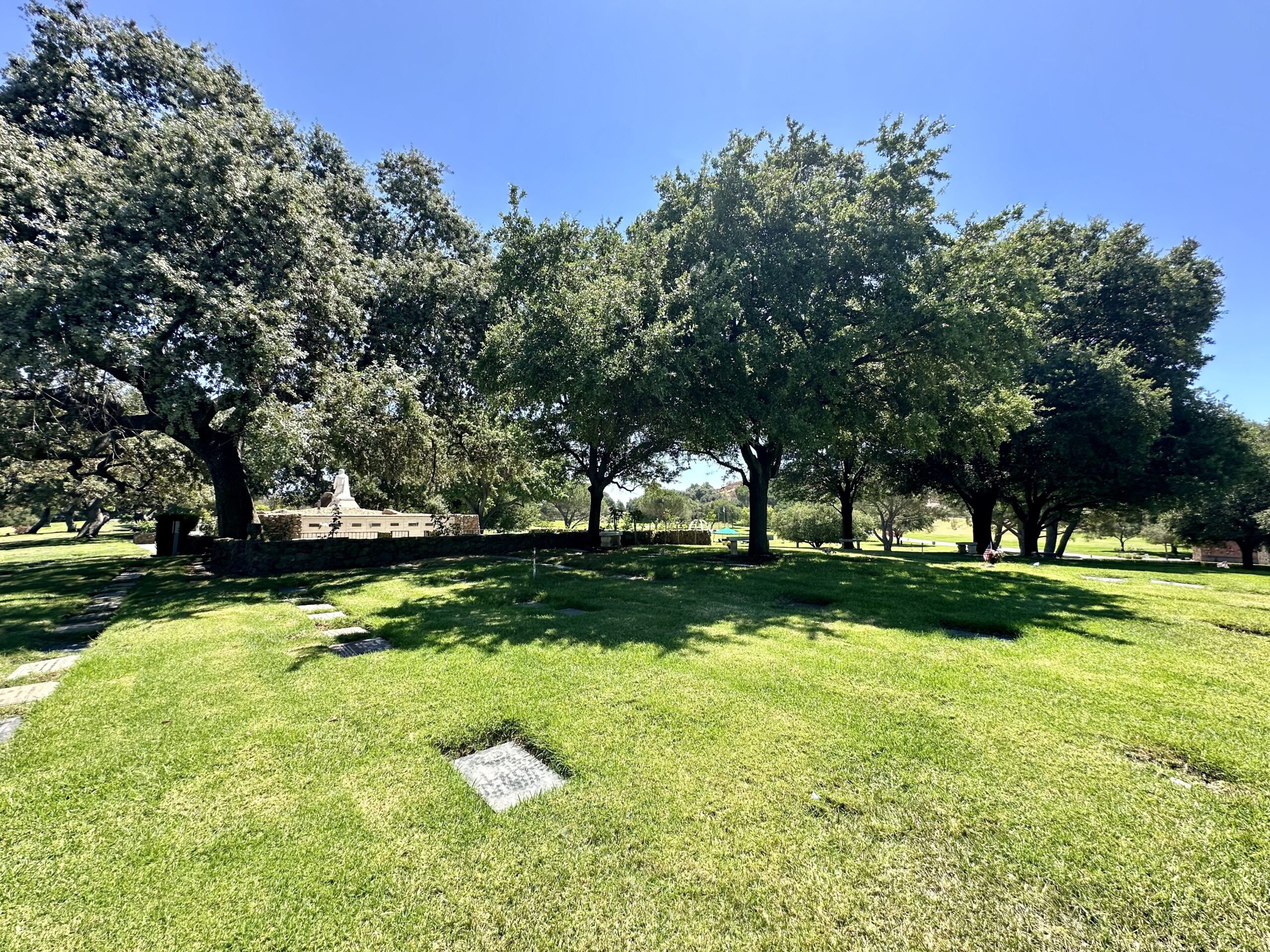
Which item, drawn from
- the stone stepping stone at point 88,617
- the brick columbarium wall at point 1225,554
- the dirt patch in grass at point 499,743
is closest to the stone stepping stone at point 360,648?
the dirt patch in grass at point 499,743

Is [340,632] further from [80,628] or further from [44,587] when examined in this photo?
[44,587]

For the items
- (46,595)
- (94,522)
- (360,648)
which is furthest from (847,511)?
(94,522)

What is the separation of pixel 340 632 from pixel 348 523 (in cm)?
1667

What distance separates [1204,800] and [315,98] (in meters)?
21.7

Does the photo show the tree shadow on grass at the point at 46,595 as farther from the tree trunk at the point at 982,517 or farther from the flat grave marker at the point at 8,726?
the tree trunk at the point at 982,517

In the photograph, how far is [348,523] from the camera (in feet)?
67.5

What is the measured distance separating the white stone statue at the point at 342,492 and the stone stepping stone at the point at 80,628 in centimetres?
1841

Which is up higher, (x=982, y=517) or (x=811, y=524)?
(x=982, y=517)

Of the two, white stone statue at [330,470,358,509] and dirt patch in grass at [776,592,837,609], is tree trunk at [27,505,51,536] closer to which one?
white stone statue at [330,470,358,509]

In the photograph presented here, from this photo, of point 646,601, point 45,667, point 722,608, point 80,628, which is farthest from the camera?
point 646,601

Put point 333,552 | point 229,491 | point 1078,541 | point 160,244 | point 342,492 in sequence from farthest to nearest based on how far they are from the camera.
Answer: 1. point 1078,541
2. point 342,492
3. point 229,491
4. point 333,552
5. point 160,244

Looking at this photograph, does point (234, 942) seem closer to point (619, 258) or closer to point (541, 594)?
point (541, 594)

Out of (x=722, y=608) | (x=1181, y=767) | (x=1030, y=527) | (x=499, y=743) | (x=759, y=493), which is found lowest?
(x=499, y=743)

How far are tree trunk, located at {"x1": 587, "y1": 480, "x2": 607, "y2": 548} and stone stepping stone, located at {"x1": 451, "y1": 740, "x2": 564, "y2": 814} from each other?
51.9 ft
